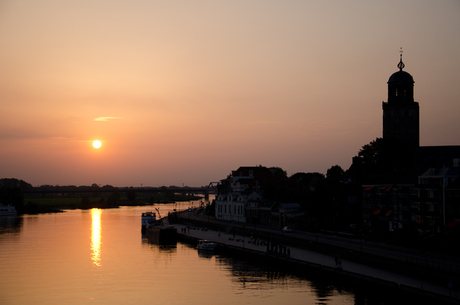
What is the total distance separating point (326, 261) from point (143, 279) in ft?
73.1

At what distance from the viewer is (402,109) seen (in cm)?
11794

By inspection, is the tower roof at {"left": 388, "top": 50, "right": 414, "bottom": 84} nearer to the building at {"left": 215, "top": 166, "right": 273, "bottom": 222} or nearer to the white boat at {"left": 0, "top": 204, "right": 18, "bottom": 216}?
the building at {"left": 215, "top": 166, "right": 273, "bottom": 222}

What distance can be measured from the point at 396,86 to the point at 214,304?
89807 mm

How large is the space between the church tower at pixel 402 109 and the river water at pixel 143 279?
64.7 metres

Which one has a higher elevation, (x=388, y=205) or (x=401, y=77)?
(x=401, y=77)

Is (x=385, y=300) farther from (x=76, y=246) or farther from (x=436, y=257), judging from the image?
(x=76, y=246)

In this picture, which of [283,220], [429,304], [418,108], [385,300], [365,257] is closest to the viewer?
[429,304]

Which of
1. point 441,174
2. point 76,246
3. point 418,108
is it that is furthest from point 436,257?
point 418,108

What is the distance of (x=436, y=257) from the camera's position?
50812 millimetres

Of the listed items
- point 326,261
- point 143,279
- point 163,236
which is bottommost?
point 143,279

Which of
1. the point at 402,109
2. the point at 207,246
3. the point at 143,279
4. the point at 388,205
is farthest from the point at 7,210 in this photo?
the point at 388,205

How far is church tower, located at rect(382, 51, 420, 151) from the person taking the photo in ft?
385

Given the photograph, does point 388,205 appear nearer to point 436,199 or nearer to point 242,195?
point 436,199

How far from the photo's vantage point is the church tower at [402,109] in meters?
117
